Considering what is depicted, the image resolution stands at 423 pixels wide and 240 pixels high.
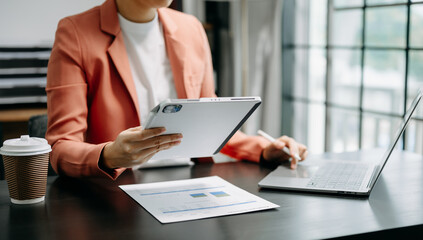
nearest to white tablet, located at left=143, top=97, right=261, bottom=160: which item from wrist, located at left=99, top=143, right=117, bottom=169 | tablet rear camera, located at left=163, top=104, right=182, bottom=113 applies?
tablet rear camera, located at left=163, top=104, right=182, bottom=113

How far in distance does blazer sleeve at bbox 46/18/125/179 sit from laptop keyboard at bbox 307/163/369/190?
530 millimetres

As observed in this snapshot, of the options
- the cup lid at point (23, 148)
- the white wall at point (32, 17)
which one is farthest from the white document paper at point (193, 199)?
the white wall at point (32, 17)

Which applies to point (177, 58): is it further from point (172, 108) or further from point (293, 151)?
point (172, 108)

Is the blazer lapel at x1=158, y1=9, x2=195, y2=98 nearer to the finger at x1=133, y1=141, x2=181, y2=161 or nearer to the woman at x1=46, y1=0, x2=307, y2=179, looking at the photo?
the woman at x1=46, y1=0, x2=307, y2=179

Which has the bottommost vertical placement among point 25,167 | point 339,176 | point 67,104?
point 339,176

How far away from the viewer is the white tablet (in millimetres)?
992

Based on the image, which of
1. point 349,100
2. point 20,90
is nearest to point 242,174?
point 20,90

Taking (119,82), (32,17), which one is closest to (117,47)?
(119,82)

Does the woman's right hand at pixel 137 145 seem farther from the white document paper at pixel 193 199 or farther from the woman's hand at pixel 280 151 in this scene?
the woman's hand at pixel 280 151

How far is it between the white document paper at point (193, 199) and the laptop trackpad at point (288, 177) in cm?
9

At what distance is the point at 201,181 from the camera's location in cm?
124

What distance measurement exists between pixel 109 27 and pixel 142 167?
45 cm

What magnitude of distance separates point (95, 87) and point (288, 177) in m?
0.64

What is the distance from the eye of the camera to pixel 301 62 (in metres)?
3.61
